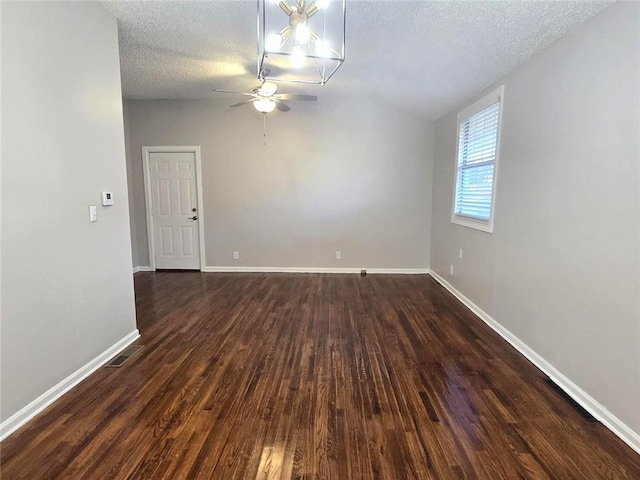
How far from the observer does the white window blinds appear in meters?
3.41

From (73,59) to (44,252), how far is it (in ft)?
4.36

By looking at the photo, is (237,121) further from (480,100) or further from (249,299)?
(480,100)

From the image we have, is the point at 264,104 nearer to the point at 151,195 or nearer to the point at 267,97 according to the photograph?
the point at 267,97

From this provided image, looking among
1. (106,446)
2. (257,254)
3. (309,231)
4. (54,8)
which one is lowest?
(106,446)

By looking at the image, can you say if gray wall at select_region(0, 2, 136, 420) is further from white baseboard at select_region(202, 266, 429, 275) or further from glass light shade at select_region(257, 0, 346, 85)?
white baseboard at select_region(202, 266, 429, 275)

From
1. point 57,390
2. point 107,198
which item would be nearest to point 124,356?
point 57,390

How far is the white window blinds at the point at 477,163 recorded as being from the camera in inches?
134

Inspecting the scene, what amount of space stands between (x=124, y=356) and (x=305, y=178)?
3551 millimetres

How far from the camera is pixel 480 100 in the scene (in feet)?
12.0

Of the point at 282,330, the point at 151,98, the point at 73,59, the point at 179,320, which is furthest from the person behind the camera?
the point at 151,98

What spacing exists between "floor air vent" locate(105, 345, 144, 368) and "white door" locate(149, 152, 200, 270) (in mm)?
2862

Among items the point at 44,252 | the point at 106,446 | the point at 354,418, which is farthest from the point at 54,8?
the point at 354,418

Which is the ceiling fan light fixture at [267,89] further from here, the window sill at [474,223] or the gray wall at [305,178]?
the window sill at [474,223]

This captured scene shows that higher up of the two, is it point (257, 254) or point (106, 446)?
point (257, 254)
